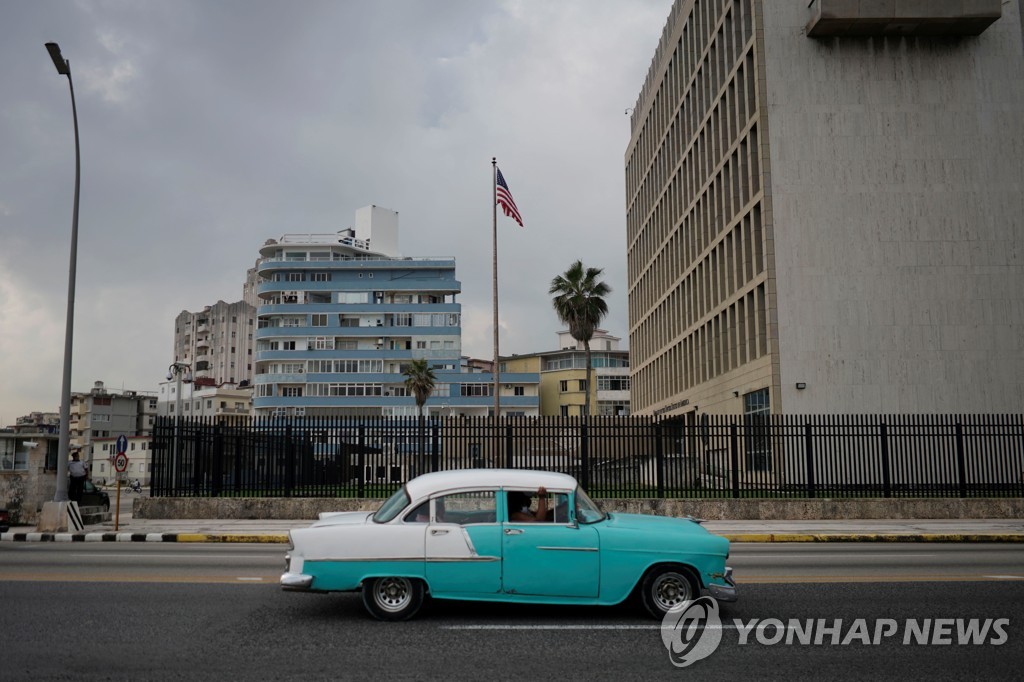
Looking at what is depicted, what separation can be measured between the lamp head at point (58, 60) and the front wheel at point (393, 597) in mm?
17110

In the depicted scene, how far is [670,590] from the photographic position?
827 centimetres

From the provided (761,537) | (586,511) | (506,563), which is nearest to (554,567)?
(506,563)

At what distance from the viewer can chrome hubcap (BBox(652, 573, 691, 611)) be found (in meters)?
8.20

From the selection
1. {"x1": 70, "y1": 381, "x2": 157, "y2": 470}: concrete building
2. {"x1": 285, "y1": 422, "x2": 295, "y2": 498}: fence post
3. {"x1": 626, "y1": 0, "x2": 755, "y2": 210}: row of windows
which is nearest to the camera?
{"x1": 285, "y1": 422, "x2": 295, "y2": 498}: fence post

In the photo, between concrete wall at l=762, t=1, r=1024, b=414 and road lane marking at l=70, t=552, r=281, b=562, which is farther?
concrete wall at l=762, t=1, r=1024, b=414

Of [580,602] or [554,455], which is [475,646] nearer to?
[580,602]

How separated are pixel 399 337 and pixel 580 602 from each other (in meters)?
80.1

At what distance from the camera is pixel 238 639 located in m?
7.39

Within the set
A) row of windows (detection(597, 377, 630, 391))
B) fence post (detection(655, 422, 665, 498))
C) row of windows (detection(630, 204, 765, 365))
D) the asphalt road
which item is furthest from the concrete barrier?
row of windows (detection(597, 377, 630, 391))

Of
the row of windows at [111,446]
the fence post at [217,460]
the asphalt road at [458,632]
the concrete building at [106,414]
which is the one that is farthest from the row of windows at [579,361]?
the asphalt road at [458,632]

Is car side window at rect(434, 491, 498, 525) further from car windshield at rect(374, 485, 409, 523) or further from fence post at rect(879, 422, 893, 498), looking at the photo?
fence post at rect(879, 422, 893, 498)

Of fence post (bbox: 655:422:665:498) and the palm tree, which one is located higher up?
the palm tree

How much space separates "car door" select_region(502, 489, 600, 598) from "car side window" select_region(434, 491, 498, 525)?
363mm

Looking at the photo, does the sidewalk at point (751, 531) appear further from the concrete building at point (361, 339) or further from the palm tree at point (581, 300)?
the concrete building at point (361, 339)
